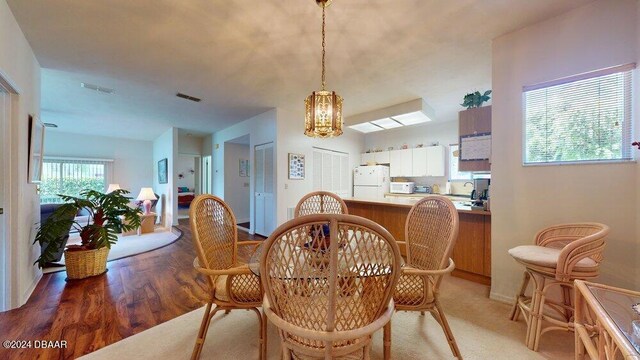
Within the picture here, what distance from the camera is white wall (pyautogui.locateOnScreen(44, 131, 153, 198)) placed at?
6059 millimetres

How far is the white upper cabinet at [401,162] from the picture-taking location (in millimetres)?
5480

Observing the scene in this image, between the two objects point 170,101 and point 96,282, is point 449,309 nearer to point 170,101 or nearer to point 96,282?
point 96,282

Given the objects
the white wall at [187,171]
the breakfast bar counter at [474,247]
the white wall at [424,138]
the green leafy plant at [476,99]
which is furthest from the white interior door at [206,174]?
the green leafy plant at [476,99]

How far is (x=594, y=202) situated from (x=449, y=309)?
4.49ft

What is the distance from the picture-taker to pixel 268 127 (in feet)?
14.7

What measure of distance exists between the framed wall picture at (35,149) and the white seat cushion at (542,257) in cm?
425

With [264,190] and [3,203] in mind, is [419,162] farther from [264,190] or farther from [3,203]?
[3,203]

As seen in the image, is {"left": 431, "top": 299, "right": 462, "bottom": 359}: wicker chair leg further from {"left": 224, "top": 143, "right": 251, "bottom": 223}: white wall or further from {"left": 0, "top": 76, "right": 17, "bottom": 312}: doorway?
{"left": 224, "top": 143, "right": 251, "bottom": 223}: white wall

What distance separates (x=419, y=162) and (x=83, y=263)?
5717mm

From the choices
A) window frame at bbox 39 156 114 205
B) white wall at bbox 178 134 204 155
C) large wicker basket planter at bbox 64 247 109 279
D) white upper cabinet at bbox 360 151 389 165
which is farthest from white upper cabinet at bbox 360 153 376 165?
window frame at bbox 39 156 114 205

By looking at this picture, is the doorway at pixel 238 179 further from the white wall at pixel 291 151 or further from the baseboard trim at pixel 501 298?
the baseboard trim at pixel 501 298

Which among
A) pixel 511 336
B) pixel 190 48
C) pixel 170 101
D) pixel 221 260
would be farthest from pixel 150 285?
pixel 511 336

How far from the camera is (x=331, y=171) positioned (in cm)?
537

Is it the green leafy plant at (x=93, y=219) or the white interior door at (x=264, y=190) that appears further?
the white interior door at (x=264, y=190)
